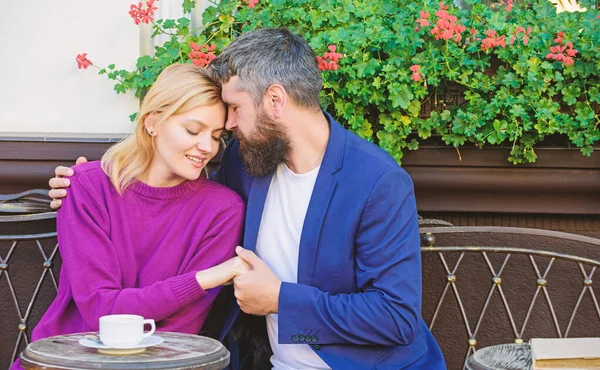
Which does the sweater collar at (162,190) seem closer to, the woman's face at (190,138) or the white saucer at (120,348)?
the woman's face at (190,138)

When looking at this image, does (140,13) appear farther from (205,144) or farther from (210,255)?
(210,255)

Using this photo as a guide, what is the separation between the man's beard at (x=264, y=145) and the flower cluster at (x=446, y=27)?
2.61 feet

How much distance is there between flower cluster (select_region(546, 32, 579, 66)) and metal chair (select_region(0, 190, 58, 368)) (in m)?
2.10

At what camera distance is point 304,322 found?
9.89 ft

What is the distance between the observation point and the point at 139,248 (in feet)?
10.8

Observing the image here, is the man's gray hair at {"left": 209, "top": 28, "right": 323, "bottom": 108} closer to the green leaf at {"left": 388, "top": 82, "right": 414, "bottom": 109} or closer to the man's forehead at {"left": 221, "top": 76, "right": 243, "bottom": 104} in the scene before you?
the man's forehead at {"left": 221, "top": 76, "right": 243, "bottom": 104}

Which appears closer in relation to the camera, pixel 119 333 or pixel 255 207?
pixel 119 333

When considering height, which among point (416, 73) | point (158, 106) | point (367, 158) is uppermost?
point (416, 73)

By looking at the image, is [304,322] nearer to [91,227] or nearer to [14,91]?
[91,227]

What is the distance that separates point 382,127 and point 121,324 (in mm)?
1693

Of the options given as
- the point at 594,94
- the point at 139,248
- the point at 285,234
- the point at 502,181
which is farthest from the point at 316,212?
the point at 594,94

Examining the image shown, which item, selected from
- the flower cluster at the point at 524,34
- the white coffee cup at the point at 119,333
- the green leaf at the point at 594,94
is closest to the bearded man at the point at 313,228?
the white coffee cup at the point at 119,333

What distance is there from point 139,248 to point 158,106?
0.52m

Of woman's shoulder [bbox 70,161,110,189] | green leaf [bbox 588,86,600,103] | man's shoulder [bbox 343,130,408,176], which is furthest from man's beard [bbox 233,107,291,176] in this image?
green leaf [bbox 588,86,600,103]
